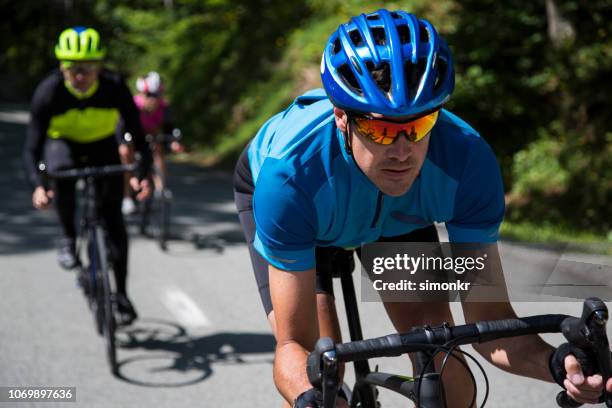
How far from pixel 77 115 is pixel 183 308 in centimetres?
191

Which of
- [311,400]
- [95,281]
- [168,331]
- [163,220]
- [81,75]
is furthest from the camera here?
[163,220]

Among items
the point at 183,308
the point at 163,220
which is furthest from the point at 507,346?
the point at 163,220

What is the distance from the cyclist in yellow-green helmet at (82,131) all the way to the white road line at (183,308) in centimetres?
59

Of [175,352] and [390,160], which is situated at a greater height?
[390,160]

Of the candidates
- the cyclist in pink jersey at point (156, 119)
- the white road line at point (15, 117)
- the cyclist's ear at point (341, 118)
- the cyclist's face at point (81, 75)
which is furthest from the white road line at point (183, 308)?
the white road line at point (15, 117)

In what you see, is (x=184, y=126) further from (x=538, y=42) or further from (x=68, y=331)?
(x=68, y=331)

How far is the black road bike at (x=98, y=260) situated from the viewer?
538cm

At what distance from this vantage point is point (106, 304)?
5.46m

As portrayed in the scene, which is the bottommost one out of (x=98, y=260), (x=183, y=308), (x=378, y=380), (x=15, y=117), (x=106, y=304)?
(x=15, y=117)

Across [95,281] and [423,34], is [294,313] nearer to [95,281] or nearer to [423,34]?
[423,34]

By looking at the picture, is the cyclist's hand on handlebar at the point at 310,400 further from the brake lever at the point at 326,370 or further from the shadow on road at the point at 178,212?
the shadow on road at the point at 178,212

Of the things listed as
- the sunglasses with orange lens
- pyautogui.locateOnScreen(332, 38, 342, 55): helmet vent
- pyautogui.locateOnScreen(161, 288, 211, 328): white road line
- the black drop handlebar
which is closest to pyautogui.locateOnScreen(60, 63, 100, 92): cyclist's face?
pyautogui.locateOnScreen(161, 288, 211, 328): white road line

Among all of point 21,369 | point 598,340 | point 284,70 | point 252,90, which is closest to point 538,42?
point 284,70

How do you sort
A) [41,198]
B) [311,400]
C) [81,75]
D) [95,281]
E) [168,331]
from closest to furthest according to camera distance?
[311,400], [41,198], [81,75], [95,281], [168,331]
